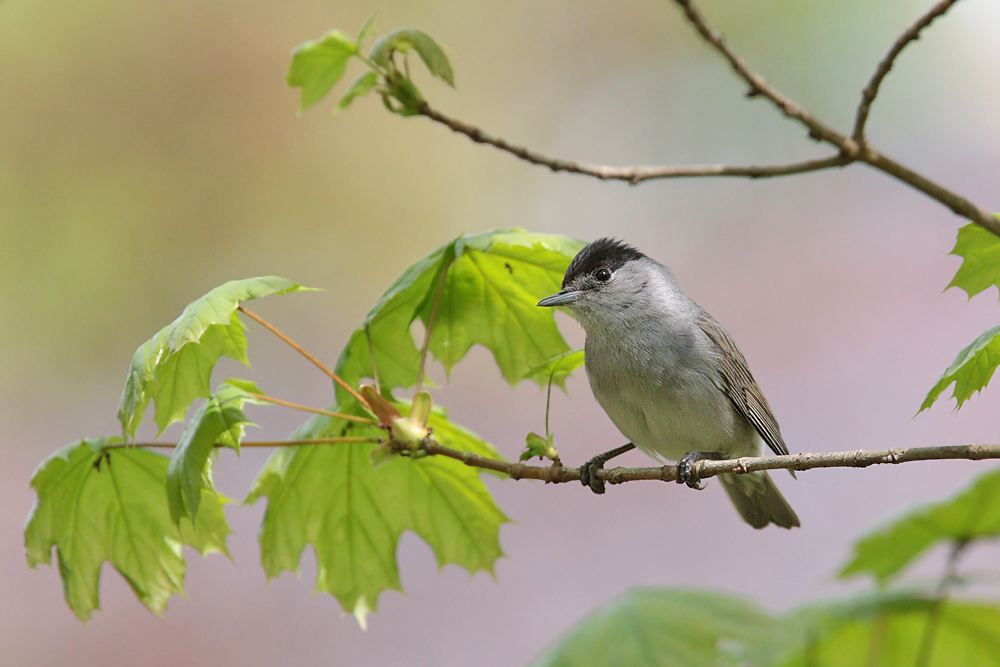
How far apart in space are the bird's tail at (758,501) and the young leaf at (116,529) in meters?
1.47

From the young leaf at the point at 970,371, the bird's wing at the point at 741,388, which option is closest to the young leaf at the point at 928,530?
the young leaf at the point at 970,371

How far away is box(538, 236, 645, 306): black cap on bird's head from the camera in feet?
6.71

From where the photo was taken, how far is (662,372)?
2141 mm

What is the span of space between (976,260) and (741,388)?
873 millimetres

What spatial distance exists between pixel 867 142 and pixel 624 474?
0.71m

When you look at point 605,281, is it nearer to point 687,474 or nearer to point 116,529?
point 687,474

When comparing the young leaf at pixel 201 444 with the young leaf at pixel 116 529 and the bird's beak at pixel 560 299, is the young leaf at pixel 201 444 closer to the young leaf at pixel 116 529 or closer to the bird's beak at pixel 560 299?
the young leaf at pixel 116 529

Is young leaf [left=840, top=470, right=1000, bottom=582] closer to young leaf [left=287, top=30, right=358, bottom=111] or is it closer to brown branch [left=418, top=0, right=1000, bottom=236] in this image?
brown branch [left=418, top=0, right=1000, bottom=236]

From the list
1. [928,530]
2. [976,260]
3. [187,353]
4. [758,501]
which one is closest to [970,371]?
[976,260]

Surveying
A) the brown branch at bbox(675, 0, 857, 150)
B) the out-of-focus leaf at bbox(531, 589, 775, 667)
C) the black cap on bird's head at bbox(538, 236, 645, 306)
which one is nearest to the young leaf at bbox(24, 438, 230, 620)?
the black cap on bird's head at bbox(538, 236, 645, 306)

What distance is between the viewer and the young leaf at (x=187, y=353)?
143 cm

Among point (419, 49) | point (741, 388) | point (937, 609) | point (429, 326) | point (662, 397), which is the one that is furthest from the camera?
point (741, 388)

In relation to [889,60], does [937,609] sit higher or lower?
Result: lower

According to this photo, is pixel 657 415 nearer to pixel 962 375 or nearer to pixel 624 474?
pixel 624 474
